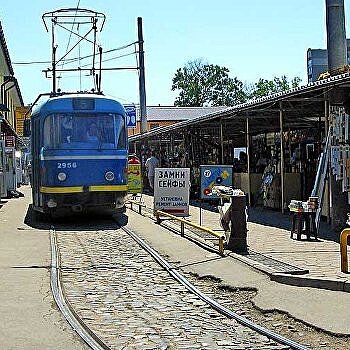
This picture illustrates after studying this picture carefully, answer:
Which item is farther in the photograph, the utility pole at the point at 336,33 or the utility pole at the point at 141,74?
the utility pole at the point at 141,74

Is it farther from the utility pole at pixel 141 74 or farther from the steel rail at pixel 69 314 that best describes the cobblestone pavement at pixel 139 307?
the utility pole at pixel 141 74

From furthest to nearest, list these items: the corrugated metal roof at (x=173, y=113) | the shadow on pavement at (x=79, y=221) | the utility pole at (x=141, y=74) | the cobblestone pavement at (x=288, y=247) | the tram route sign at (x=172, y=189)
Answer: the corrugated metal roof at (x=173, y=113) < the utility pole at (x=141, y=74) < the shadow on pavement at (x=79, y=221) < the tram route sign at (x=172, y=189) < the cobblestone pavement at (x=288, y=247)

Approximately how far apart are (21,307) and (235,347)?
317 cm

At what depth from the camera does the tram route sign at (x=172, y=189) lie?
18.8m

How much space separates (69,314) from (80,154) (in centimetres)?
1063

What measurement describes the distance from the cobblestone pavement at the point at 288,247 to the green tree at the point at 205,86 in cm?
9368

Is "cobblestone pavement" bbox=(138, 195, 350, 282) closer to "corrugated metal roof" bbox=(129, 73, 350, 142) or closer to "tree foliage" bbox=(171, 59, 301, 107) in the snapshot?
"corrugated metal roof" bbox=(129, 73, 350, 142)

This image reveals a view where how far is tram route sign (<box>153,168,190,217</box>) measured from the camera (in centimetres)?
1883

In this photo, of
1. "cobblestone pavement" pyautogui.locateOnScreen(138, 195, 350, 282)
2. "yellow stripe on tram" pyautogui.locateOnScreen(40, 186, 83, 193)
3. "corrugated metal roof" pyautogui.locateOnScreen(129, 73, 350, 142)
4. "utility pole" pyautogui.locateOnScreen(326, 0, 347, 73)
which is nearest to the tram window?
"yellow stripe on tram" pyautogui.locateOnScreen(40, 186, 83, 193)

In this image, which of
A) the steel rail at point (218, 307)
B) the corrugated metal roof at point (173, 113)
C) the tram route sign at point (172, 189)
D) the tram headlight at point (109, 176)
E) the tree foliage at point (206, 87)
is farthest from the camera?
the tree foliage at point (206, 87)

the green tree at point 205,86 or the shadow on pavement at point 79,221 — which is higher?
the green tree at point 205,86

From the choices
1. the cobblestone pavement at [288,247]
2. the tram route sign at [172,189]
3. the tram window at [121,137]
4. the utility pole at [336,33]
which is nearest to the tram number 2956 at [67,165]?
the tram window at [121,137]

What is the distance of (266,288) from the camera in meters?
10.0

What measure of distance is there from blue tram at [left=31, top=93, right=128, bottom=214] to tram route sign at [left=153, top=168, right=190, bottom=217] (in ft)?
3.61
